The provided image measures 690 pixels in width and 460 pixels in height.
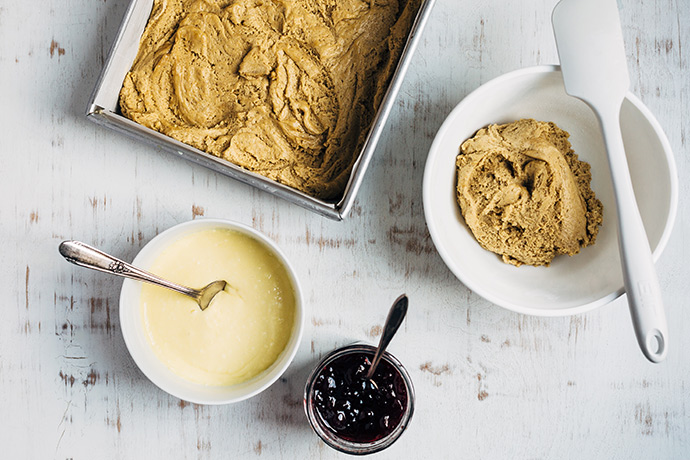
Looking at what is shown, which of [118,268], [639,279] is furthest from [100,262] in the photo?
[639,279]

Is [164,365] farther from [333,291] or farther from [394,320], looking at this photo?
[394,320]

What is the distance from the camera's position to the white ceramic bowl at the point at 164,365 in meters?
1.28

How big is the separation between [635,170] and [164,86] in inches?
45.1

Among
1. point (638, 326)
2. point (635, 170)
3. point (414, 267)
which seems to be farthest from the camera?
point (414, 267)

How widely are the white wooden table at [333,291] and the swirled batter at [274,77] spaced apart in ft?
0.42

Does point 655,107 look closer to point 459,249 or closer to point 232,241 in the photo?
point 459,249

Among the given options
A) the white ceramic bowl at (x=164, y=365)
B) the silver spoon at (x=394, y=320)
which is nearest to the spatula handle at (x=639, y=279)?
the silver spoon at (x=394, y=320)

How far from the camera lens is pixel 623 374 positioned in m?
1.45

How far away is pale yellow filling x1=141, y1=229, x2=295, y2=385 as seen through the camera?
4.38ft

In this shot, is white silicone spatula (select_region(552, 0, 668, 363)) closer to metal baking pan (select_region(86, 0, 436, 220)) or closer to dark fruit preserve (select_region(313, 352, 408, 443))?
metal baking pan (select_region(86, 0, 436, 220))

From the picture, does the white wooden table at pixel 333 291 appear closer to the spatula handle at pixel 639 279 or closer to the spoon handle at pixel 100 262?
the spoon handle at pixel 100 262

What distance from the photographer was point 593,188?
138 cm

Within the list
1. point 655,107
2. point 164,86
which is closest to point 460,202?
point 655,107

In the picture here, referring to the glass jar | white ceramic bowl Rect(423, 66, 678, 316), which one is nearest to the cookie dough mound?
white ceramic bowl Rect(423, 66, 678, 316)
